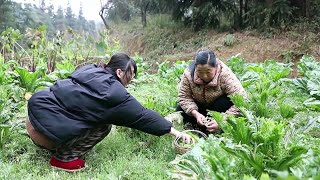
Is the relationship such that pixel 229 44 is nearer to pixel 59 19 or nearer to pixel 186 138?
pixel 186 138

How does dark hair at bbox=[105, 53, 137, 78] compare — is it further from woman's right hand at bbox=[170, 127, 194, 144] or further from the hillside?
the hillside

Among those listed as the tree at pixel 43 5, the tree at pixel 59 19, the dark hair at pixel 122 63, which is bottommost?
the tree at pixel 59 19

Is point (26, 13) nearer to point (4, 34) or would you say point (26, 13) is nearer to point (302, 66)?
point (4, 34)

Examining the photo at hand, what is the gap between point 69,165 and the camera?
3086mm

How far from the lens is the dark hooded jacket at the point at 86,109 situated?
2.90 meters

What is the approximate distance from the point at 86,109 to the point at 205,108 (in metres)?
1.56

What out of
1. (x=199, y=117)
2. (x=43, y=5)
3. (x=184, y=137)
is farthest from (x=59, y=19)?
(x=184, y=137)

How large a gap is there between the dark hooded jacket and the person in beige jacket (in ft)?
2.57

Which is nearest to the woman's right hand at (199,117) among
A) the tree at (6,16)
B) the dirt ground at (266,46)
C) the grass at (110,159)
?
the grass at (110,159)

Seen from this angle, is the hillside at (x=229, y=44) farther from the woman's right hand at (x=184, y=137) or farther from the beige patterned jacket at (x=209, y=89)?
the woman's right hand at (x=184, y=137)

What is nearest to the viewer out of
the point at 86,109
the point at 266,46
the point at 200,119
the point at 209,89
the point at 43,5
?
the point at 86,109

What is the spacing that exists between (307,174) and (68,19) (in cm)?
3807

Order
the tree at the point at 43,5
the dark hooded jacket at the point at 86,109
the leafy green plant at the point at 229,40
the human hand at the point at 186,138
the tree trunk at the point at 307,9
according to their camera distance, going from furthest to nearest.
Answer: the tree at the point at 43,5
the leafy green plant at the point at 229,40
the tree trunk at the point at 307,9
the human hand at the point at 186,138
the dark hooded jacket at the point at 86,109

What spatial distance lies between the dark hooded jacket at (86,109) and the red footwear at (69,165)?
0.88 ft
